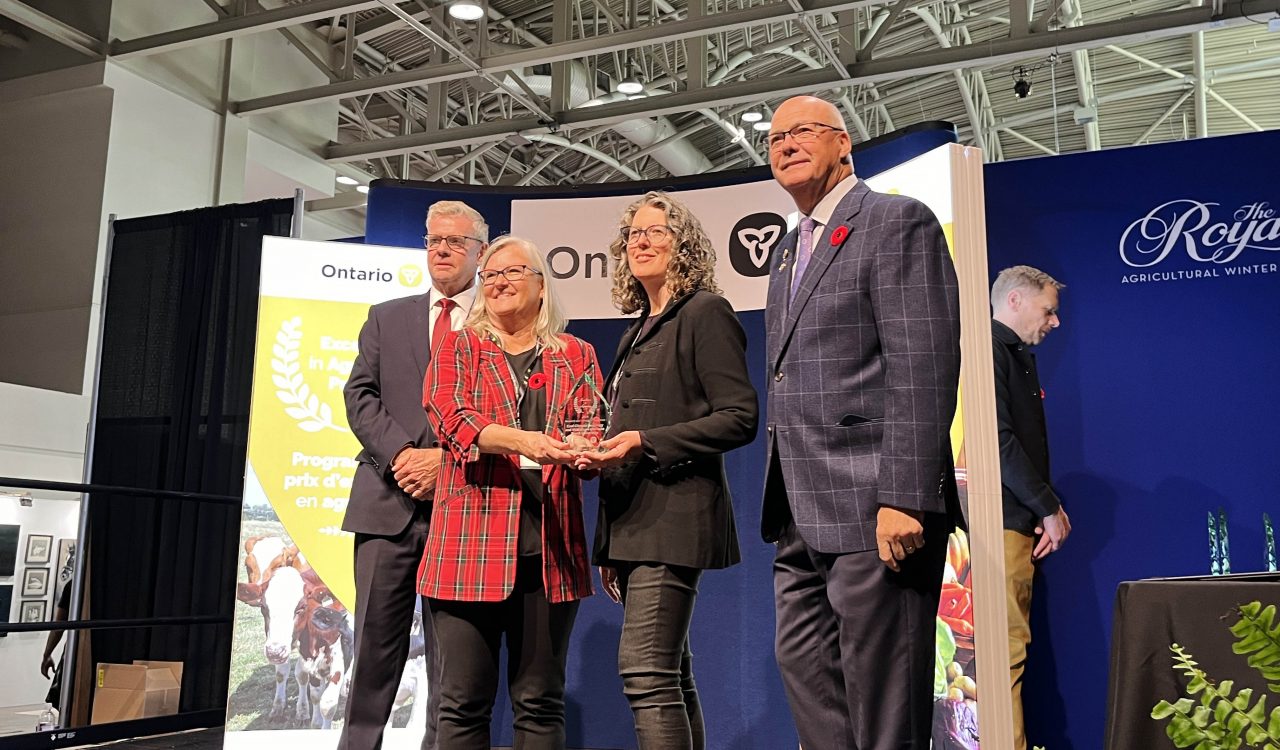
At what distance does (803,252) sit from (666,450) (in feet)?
1.59

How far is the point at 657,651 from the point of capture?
6.69 feet

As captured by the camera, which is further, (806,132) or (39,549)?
(39,549)

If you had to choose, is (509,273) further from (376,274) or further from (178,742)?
(178,742)

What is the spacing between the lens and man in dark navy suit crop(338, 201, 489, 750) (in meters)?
2.70

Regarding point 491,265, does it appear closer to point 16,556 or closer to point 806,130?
point 806,130

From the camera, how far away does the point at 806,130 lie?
6.86 ft

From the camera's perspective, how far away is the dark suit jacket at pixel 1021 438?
3.83 metres

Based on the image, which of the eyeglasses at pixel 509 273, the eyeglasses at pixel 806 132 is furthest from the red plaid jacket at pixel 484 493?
the eyeglasses at pixel 806 132

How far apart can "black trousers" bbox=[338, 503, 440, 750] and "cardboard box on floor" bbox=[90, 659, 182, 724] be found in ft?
10.7

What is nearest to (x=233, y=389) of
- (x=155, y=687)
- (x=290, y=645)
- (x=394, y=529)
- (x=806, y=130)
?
(x=155, y=687)

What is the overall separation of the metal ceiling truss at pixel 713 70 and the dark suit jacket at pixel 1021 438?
3.76m

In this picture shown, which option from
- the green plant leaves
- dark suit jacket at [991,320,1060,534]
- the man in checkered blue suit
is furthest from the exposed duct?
the green plant leaves

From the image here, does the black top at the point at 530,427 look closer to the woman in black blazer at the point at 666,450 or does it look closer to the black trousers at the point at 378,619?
the woman in black blazer at the point at 666,450

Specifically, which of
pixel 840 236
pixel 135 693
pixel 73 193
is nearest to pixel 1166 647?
pixel 840 236
